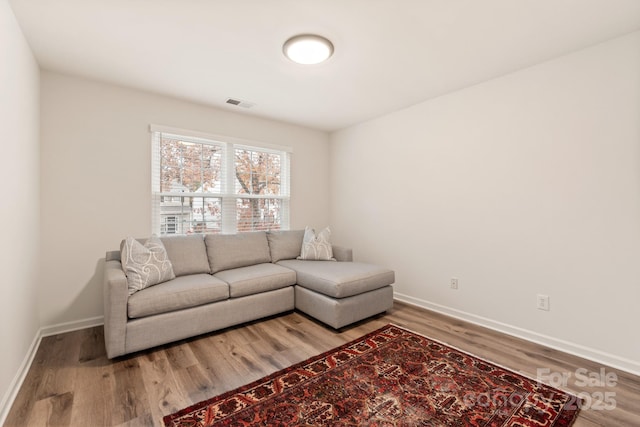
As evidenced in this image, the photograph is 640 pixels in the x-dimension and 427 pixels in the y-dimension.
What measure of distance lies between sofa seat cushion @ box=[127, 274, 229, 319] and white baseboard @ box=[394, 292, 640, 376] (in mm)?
2463

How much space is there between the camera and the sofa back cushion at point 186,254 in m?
3.11

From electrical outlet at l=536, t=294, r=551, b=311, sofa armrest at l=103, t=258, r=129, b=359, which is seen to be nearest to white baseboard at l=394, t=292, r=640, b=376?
electrical outlet at l=536, t=294, r=551, b=311

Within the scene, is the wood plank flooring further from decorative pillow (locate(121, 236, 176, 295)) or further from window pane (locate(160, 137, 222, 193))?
window pane (locate(160, 137, 222, 193))

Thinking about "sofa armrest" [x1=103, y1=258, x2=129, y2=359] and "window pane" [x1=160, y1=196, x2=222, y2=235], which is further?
"window pane" [x1=160, y1=196, x2=222, y2=235]

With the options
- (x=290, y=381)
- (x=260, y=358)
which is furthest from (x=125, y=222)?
(x=290, y=381)

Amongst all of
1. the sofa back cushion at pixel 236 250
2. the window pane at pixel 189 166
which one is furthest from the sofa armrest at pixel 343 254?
the window pane at pixel 189 166

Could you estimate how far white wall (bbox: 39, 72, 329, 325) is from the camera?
112 inches

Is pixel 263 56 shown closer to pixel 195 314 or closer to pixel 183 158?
pixel 183 158

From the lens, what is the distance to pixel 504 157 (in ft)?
9.46

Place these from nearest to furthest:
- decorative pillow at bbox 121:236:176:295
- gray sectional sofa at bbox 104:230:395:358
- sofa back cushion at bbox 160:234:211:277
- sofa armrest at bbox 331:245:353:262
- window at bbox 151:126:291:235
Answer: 1. gray sectional sofa at bbox 104:230:395:358
2. decorative pillow at bbox 121:236:176:295
3. sofa back cushion at bbox 160:234:211:277
4. window at bbox 151:126:291:235
5. sofa armrest at bbox 331:245:353:262

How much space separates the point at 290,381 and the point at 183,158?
2.88 metres

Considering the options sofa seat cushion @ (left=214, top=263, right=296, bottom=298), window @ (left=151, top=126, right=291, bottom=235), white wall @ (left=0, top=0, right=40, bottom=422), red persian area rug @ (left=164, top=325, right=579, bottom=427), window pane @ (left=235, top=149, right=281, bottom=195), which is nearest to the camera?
red persian area rug @ (left=164, top=325, right=579, bottom=427)

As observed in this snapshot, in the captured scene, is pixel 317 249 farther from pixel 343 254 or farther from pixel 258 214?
pixel 258 214

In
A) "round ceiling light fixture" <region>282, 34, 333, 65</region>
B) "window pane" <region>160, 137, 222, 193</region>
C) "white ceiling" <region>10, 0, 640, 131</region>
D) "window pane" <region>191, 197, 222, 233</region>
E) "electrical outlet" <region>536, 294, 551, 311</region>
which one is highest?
"white ceiling" <region>10, 0, 640, 131</region>
